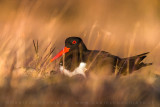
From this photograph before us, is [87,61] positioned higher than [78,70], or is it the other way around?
[87,61]

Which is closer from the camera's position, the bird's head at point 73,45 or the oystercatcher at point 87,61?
the oystercatcher at point 87,61

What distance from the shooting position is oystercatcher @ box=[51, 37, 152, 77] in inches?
237

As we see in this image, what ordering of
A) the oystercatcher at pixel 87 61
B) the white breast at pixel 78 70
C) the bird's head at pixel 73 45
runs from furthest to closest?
the bird's head at pixel 73 45, the oystercatcher at pixel 87 61, the white breast at pixel 78 70

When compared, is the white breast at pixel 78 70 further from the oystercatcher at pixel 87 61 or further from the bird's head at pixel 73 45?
the bird's head at pixel 73 45

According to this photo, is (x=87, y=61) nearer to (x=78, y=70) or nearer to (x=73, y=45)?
(x=78, y=70)

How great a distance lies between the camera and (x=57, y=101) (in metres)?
3.54

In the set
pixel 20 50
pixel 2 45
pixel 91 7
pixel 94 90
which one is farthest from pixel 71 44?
pixel 91 7

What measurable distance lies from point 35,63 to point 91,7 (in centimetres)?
822

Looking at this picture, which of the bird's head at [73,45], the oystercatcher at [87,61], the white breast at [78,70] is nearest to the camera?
the white breast at [78,70]

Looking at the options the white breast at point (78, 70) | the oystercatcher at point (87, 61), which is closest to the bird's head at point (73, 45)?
the oystercatcher at point (87, 61)

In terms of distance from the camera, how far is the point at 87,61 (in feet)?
20.3

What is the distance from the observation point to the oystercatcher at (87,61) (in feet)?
19.7

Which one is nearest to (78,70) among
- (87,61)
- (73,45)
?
(87,61)

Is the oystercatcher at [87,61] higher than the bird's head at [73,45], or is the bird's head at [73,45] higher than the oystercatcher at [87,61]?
the bird's head at [73,45]
